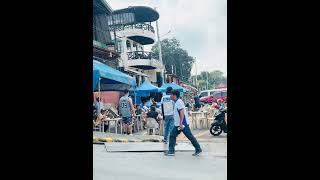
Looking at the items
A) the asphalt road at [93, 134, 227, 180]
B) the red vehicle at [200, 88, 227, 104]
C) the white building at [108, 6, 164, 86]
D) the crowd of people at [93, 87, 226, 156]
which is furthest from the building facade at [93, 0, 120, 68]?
the red vehicle at [200, 88, 227, 104]

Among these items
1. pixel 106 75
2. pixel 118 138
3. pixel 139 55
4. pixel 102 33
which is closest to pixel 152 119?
pixel 118 138

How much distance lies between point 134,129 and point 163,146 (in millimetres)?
2626

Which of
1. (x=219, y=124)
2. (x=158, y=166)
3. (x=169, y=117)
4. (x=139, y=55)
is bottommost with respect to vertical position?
(x=158, y=166)

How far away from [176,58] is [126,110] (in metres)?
21.1

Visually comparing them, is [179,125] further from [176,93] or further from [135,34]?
[135,34]

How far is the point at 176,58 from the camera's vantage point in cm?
2852
